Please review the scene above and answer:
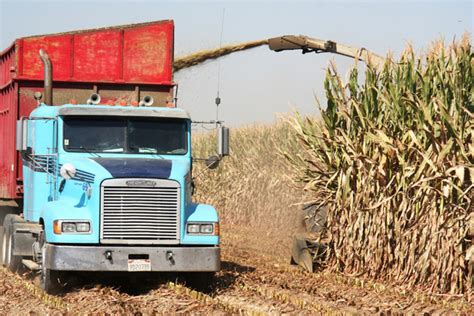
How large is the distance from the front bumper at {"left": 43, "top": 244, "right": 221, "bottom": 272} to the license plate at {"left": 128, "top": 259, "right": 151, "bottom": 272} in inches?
1.6

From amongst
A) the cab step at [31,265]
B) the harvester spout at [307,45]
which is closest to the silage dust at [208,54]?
the harvester spout at [307,45]

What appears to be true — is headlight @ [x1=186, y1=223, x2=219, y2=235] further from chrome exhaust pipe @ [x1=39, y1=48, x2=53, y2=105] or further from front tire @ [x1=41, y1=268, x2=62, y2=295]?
chrome exhaust pipe @ [x1=39, y1=48, x2=53, y2=105]

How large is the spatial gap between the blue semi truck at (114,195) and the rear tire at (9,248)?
0.74m

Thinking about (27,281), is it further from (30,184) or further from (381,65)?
(381,65)

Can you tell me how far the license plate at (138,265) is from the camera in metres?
11.9

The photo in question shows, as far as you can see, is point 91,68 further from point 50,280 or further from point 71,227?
point 50,280

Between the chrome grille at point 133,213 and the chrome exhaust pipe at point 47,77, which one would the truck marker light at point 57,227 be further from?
the chrome exhaust pipe at point 47,77

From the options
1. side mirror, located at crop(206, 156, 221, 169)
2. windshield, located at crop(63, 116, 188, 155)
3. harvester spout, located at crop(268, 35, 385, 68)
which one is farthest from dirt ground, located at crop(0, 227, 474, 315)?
harvester spout, located at crop(268, 35, 385, 68)

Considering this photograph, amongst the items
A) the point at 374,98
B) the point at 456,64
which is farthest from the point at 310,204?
the point at 456,64

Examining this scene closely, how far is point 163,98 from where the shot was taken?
1542 cm

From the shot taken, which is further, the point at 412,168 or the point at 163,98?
the point at 163,98

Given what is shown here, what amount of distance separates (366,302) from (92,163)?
4045 mm

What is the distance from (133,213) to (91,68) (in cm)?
428

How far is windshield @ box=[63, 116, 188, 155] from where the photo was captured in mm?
12969
